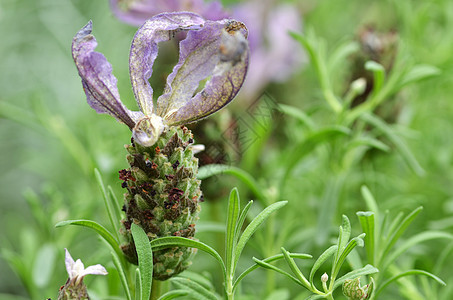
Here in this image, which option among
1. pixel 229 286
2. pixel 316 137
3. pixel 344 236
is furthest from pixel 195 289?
pixel 316 137

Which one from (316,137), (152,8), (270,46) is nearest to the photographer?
(316,137)

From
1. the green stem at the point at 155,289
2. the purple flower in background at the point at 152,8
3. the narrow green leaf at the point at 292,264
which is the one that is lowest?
the green stem at the point at 155,289

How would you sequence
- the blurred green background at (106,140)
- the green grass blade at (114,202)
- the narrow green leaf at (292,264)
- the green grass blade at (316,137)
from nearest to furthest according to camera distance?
the narrow green leaf at (292,264)
the green grass blade at (114,202)
the green grass blade at (316,137)
the blurred green background at (106,140)

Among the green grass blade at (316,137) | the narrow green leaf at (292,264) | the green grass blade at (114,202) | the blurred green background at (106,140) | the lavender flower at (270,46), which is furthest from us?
the lavender flower at (270,46)

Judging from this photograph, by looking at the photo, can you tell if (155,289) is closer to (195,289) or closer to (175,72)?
(195,289)

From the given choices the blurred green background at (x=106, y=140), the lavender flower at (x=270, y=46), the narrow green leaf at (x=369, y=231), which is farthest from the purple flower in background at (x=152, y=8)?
the narrow green leaf at (x=369, y=231)

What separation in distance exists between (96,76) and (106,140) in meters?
0.75

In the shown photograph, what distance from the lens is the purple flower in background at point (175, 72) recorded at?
498 millimetres

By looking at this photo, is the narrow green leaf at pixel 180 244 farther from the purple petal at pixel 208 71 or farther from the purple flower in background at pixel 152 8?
the purple flower in background at pixel 152 8

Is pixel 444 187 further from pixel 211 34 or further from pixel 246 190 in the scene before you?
pixel 211 34

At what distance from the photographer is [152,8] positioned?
97 cm

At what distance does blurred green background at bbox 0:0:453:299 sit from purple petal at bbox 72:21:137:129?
0.84 ft

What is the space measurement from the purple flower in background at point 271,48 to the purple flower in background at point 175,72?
93 cm

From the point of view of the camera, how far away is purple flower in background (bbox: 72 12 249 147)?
0.50 meters
